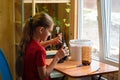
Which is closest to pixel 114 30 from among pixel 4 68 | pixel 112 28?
pixel 112 28

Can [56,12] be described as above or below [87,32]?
above

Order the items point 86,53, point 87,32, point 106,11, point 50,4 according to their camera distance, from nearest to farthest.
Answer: point 86,53
point 106,11
point 87,32
point 50,4

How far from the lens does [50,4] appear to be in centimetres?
347

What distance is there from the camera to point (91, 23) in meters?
3.16

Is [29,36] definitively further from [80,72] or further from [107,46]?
[107,46]

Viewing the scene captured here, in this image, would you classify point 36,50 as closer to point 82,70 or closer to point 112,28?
point 82,70

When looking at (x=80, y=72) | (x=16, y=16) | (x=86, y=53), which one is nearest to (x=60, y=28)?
(x=16, y=16)

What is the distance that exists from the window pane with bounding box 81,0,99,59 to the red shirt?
1089 millimetres

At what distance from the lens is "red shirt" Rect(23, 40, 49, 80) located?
7.03 feet

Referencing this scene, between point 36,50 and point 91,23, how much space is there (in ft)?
3.89

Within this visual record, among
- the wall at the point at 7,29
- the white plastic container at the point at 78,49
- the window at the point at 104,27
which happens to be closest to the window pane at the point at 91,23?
the window at the point at 104,27

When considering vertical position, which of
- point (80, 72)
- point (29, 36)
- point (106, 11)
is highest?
point (106, 11)

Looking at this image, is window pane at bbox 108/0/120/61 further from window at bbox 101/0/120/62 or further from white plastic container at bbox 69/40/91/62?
white plastic container at bbox 69/40/91/62

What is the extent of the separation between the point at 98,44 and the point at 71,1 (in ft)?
2.15
